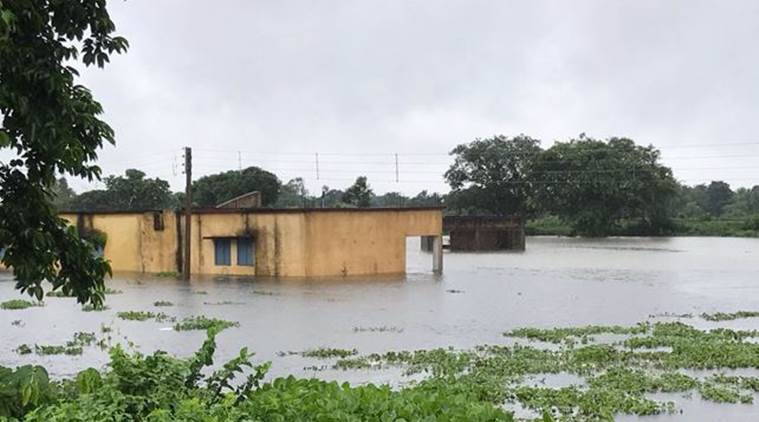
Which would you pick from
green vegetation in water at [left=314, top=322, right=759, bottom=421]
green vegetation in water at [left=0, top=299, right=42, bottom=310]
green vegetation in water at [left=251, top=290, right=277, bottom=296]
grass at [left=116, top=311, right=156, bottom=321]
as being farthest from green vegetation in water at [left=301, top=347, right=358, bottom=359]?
green vegetation in water at [left=0, top=299, right=42, bottom=310]

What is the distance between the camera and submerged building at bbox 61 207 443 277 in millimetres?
33125

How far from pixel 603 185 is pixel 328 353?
67.0 meters

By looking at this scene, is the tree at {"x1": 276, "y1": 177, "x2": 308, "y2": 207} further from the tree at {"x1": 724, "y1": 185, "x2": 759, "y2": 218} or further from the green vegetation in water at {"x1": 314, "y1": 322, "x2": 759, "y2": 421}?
the green vegetation in water at {"x1": 314, "y1": 322, "x2": 759, "y2": 421}

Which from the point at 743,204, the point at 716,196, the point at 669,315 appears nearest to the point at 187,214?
the point at 669,315

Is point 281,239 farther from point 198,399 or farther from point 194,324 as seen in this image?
point 198,399

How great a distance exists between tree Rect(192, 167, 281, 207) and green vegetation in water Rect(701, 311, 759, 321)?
49.8m

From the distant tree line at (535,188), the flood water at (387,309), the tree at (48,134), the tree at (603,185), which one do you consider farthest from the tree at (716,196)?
the tree at (48,134)

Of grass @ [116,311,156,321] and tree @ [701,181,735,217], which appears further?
tree @ [701,181,735,217]

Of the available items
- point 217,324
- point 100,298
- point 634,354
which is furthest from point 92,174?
point 634,354

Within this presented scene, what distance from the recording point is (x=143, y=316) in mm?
20109

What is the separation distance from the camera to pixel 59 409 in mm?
4148

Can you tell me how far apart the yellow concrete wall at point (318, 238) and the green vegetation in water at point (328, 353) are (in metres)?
18.1

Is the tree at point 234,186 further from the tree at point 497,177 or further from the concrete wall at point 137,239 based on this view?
the concrete wall at point 137,239

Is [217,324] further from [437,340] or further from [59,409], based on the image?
[437,340]
